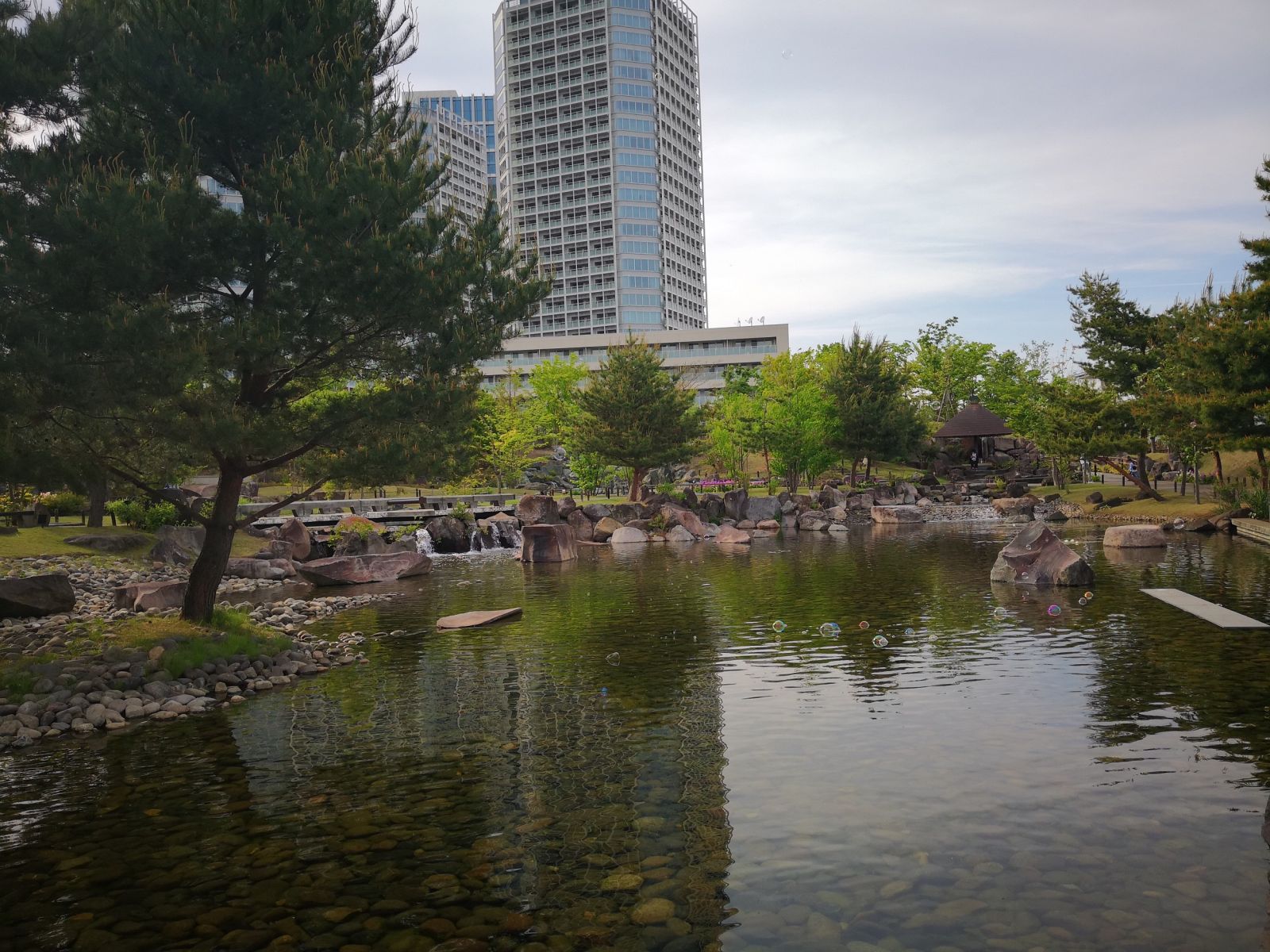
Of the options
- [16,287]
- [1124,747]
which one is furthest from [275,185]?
[1124,747]

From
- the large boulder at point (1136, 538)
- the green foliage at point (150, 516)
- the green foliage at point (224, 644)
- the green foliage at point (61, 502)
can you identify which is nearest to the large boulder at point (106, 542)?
the green foliage at point (150, 516)

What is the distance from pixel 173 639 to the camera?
52.0ft

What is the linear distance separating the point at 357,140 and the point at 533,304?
482 cm

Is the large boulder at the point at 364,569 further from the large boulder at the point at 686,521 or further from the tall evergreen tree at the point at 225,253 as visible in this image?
the large boulder at the point at 686,521

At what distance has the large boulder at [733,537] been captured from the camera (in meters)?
43.2

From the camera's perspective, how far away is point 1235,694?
12156 mm

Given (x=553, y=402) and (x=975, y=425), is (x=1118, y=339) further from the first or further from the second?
(x=553, y=402)

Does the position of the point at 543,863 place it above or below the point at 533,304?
below

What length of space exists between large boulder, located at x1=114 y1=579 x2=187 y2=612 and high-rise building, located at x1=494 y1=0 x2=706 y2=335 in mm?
147950

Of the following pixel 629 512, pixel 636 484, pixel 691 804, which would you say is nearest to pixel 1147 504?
pixel 629 512

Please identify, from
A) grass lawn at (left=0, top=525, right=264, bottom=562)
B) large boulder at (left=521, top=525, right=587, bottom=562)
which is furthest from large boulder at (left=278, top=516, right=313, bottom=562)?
large boulder at (left=521, top=525, right=587, bottom=562)

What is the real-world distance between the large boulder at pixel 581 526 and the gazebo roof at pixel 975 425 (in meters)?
40.7

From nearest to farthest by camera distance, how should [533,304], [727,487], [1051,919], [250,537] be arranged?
[1051,919]
[533,304]
[250,537]
[727,487]

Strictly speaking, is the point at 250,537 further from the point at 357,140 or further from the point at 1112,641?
the point at 1112,641
